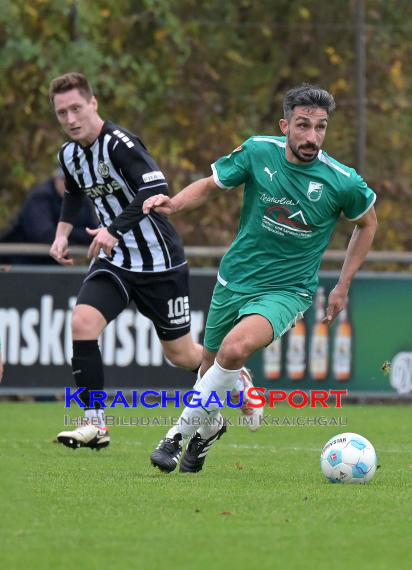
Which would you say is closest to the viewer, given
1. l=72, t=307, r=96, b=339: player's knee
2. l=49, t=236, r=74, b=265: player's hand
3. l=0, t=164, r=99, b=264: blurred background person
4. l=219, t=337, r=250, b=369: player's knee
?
l=219, t=337, r=250, b=369: player's knee

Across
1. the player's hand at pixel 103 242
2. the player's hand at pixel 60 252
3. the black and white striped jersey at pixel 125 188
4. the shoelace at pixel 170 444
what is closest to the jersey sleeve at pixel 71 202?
the black and white striped jersey at pixel 125 188

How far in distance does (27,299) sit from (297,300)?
602 cm

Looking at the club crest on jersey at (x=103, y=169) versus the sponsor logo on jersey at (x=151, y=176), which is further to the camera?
the club crest on jersey at (x=103, y=169)

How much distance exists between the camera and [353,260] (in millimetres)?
7891

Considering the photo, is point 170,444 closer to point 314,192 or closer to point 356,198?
point 314,192

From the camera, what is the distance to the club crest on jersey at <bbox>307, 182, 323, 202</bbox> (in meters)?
7.69

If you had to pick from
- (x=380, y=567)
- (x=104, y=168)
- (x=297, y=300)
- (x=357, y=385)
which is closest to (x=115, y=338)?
(x=357, y=385)

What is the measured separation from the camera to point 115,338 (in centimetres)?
1344

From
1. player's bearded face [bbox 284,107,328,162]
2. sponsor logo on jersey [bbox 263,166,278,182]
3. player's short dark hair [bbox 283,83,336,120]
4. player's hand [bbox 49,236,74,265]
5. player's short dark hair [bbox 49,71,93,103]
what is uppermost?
player's short dark hair [bbox 49,71,93,103]

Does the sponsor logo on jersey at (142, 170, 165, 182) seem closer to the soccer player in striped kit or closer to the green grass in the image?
the soccer player in striped kit

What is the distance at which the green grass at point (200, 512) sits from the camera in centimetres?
508

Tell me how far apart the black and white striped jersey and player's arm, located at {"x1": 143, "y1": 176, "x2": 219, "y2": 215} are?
0.94m

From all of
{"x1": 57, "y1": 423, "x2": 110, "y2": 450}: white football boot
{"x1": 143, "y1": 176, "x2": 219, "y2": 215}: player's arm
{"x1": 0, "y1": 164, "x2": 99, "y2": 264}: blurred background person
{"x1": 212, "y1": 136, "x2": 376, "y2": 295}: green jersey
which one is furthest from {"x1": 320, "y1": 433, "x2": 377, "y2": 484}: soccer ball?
{"x1": 0, "y1": 164, "x2": 99, "y2": 264}: blurred background person

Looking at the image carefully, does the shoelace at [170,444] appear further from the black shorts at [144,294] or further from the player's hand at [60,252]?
the player's hand at [60,252]
